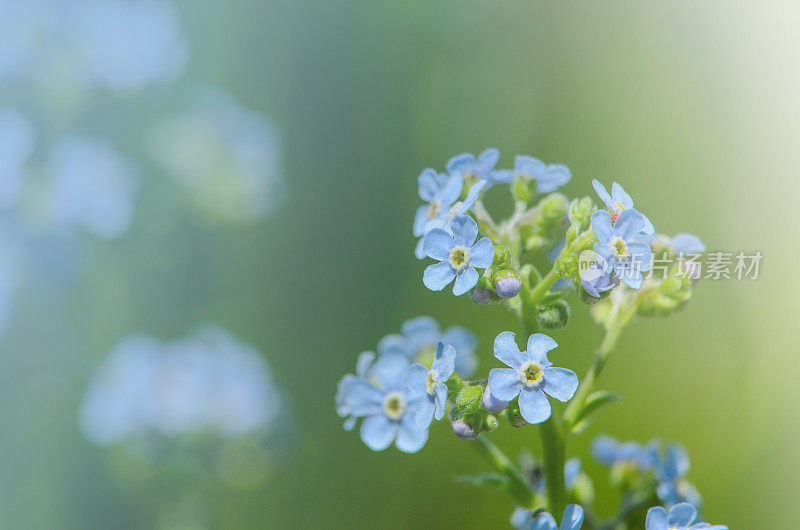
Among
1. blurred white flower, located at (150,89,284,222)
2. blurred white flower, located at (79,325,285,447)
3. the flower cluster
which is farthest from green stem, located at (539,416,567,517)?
blurred white flower, located at (150,89,284,222)

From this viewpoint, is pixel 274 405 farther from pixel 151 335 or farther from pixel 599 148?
pixel 599 148

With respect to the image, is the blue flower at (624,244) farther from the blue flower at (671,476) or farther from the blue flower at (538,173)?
the blue flower at (671,476)

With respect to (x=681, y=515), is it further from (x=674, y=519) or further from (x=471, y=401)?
(x=471, y=401)

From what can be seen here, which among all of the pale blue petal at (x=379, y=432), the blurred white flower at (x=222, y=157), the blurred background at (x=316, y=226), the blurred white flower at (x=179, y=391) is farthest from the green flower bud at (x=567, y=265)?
the blurred white flower at (x=222, y=157)

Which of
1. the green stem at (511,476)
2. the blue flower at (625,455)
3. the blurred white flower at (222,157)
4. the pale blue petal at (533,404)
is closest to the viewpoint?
the pale blue petal at (533,404)

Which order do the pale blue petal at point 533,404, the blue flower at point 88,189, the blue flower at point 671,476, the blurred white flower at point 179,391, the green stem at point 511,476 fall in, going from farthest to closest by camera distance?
1. the blue flower at point 88,189
2. the blurred white flower at point 179,391
3. the blue flower at point 671,476
4. the green stem at point 511,476
5. the pale blue petal at point 533,404

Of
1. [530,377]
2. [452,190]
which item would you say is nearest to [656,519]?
[530,377]
